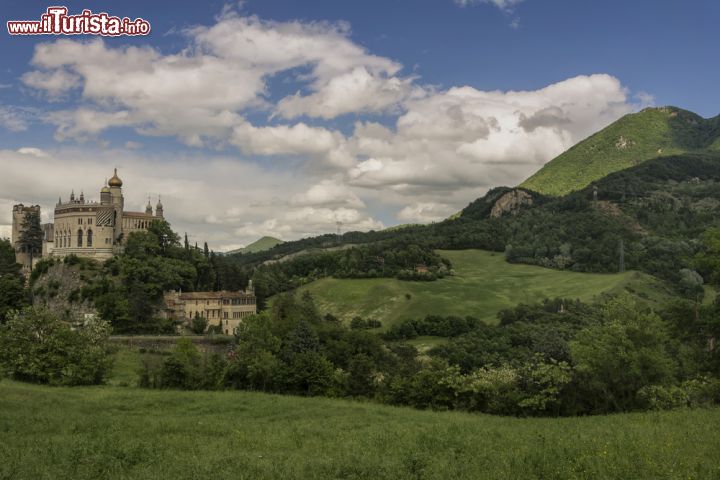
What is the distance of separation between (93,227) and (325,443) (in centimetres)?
9664

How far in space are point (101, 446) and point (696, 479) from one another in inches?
712

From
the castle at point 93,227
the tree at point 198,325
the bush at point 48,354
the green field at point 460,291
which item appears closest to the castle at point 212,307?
the tree at point 198,325

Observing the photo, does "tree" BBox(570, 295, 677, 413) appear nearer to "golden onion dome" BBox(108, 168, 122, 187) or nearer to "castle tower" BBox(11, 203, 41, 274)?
"golden onion dome" BBox(108, 168, 122, 187)

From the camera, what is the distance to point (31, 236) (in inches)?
4439

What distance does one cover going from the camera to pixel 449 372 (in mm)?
38812

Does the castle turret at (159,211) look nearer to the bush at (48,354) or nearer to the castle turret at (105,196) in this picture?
the castle turret at (105,196)

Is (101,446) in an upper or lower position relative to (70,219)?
lower

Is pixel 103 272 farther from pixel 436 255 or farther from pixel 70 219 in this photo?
pixel 436 255

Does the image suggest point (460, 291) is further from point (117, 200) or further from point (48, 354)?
point (48, 354)

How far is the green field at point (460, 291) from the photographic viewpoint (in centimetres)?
13025

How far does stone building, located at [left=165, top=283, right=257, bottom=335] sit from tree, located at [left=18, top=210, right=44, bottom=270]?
1480 inches

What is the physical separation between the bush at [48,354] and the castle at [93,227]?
60.7 m

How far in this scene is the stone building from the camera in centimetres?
9475

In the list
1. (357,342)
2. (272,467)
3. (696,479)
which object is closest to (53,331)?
(357,342)
